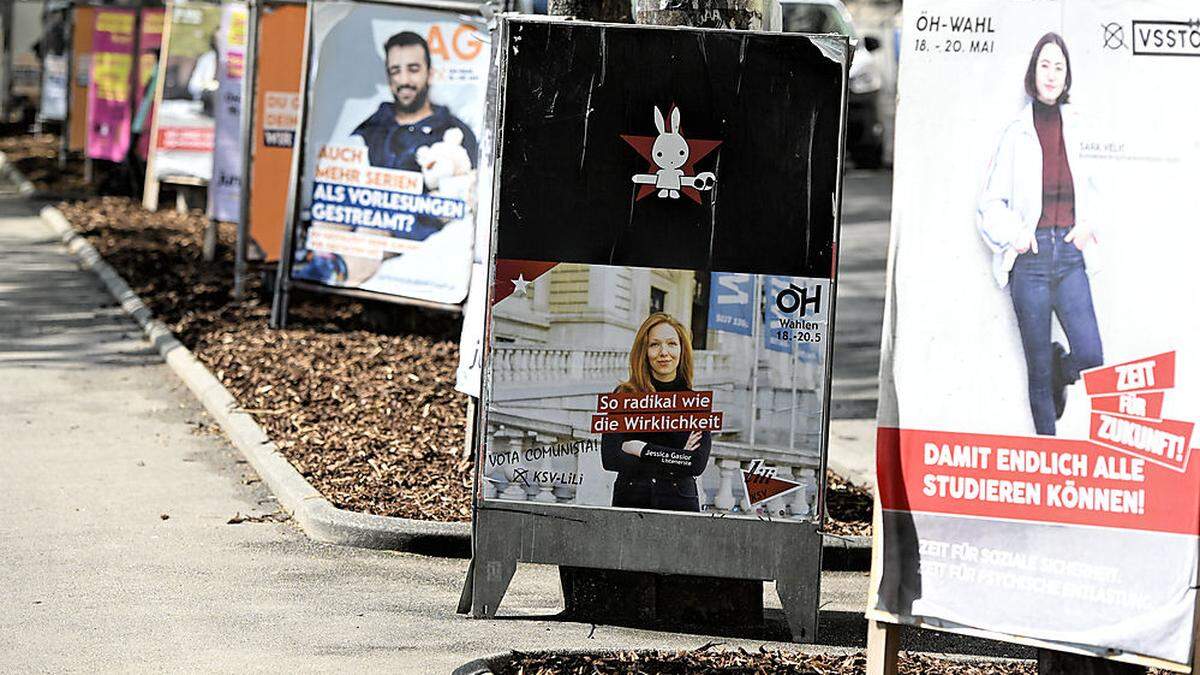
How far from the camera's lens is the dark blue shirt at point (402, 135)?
36.0 ft

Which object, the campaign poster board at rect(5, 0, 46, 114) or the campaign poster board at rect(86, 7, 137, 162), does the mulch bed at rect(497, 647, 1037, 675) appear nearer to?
the campaign poster board at rect(86, 7, 137, 162)

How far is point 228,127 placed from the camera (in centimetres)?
1353

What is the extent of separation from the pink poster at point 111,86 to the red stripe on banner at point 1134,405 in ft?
54.4

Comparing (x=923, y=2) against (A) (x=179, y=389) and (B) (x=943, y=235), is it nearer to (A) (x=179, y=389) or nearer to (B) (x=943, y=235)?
(B) (x=943, y=235)

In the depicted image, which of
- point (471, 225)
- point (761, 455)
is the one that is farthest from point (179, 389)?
point (761, 455)

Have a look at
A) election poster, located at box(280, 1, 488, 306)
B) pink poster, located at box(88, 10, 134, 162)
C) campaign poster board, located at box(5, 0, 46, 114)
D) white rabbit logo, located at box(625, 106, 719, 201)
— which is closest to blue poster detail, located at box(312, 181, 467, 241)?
election poster, located at box(280, 1, 488, 306)

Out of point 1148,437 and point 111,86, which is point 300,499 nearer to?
point 1148,437

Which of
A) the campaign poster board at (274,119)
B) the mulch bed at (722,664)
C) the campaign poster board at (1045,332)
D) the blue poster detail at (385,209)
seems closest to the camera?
the campaign poster board at (1045,332)

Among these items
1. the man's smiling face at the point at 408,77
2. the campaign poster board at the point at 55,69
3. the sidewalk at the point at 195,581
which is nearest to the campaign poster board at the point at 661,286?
the sidewalk at the point at 195,581

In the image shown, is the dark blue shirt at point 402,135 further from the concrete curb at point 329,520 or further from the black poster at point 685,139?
the black poster at point 685,139

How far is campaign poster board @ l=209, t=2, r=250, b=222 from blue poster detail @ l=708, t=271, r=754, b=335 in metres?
8.04

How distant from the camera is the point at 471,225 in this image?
1093cm

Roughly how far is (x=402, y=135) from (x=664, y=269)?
5.63 m

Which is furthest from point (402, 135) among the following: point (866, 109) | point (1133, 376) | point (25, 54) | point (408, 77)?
point (25, 54)
